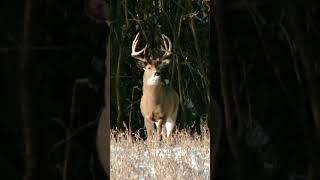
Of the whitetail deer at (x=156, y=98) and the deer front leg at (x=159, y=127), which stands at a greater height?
the whitetail deer at (x=156, y=98)

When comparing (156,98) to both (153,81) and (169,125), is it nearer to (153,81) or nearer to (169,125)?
(153,81)

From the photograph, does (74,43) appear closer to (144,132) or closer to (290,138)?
(290,138)

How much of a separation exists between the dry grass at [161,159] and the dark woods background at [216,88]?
1951 mm

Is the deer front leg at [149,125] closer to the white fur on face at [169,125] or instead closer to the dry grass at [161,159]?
the white fur on face at [169,125]

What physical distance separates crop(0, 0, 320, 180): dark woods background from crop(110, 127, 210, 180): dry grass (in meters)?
1.95

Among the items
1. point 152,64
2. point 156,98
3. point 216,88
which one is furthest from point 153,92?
point 216,88

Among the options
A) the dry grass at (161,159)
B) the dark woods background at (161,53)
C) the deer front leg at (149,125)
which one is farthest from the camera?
the dark woods background at (161,53)

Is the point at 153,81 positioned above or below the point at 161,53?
below

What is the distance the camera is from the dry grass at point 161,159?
3.70 metres

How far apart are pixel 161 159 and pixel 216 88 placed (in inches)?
100

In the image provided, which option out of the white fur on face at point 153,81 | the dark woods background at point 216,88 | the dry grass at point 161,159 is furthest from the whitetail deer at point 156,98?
Result: the dark woods background at point 216,88

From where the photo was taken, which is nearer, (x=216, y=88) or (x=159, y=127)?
(x=216, y=88)

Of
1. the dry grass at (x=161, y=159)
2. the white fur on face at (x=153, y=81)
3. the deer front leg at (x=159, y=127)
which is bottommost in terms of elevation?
the dry grass at (x=161, y=159)

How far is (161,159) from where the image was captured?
4156mm
